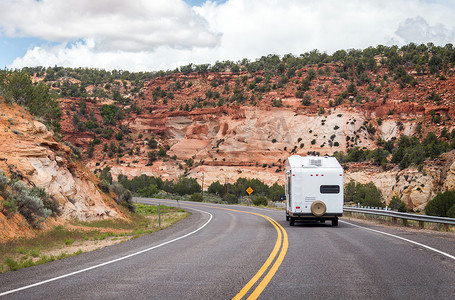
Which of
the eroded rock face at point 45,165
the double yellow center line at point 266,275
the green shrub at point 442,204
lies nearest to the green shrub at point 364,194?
the green shrub at point 442,204

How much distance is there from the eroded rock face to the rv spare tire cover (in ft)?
36.2

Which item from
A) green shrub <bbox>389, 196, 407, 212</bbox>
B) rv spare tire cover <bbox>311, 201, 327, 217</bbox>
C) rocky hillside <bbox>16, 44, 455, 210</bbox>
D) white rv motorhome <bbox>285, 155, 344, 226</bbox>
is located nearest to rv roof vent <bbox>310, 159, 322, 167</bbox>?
white rv motorhome <bbox>285, 155, 344, 226</bbox>

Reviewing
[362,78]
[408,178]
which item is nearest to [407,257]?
[408,178]

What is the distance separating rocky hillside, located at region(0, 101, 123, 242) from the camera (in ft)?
58.9

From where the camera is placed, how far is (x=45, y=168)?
19328 mm

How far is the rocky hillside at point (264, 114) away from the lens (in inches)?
3063

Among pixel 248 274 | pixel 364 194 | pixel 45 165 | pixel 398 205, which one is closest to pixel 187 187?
pixel 364 194

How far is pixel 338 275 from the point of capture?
748 centimetres

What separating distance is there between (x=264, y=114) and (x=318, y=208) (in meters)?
69.9

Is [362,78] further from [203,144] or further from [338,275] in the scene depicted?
[338,275]

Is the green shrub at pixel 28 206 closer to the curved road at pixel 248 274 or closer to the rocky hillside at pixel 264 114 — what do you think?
the curved road at pixel 248 274

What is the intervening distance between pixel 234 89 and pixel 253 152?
2118 cm

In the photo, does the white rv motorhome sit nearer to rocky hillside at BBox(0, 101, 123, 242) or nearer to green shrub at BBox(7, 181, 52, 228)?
rocky hillside at BBox(0, 101, 123, 242)

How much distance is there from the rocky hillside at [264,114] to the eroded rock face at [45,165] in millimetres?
43746
